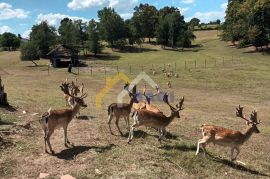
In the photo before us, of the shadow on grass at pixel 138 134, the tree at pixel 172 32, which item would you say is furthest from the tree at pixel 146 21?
the shadow on grass at pixel 138 134

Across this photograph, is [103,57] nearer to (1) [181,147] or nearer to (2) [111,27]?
(2) [111,27]

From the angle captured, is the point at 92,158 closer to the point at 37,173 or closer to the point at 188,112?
the point at 37,173

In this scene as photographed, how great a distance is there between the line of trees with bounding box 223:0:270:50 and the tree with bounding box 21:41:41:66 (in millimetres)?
46691

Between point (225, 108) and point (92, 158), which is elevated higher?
point (92, 158)

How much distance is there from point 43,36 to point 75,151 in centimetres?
7564

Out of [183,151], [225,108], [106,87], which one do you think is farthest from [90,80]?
[183,151]

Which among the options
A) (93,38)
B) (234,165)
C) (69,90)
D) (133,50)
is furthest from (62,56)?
(234,165)

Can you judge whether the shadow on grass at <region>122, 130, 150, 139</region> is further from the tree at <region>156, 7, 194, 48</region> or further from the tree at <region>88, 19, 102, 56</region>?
the tree at <region>156, 7, 194, 48</region>

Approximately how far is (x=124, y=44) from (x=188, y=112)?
84743mm

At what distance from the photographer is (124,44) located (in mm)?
113688

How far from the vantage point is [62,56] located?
75.1 m

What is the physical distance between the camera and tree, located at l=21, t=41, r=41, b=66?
81.8 m

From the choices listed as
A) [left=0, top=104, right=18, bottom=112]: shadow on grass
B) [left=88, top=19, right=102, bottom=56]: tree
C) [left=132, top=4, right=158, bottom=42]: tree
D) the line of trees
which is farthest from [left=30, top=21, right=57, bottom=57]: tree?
[left=0, top=104, right=18, bottom=112]: shadow on grass

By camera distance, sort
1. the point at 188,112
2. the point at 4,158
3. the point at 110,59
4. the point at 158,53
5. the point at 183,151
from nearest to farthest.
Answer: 1. the point at 4,158
2. the point at 183,151
3. the point at 188,112
4. the point at 110,59
5. the point at 158,53
